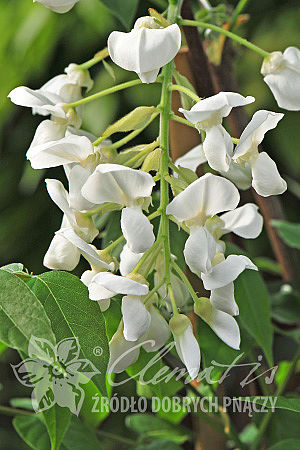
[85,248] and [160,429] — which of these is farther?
[160,429]

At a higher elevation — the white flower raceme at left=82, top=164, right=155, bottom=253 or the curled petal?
the curled petal

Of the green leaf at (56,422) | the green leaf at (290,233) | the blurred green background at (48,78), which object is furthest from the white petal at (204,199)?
the blurred green background at (48,78)

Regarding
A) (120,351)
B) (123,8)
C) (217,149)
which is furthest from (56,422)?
(123,8)

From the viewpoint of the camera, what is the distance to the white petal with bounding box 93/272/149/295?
26 centimetres

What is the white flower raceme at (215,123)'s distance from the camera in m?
0.27

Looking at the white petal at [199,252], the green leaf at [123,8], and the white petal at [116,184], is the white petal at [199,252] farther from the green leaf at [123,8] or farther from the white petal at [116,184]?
the green leaf at [123,8]

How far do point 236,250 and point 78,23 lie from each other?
2.45 feet

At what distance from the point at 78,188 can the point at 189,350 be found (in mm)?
91

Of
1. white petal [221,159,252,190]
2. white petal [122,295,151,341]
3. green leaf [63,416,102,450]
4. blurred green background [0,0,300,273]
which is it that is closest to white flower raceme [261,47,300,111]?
white petal [221,159,252,190]

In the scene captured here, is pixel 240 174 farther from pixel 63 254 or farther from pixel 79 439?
pixel 79 439

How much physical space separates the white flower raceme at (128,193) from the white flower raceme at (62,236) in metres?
0.03

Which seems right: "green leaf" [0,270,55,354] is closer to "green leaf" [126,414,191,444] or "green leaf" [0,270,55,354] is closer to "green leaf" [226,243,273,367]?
"green leaf" [226,243,273,367]

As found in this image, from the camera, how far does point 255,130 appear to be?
0.28 metres

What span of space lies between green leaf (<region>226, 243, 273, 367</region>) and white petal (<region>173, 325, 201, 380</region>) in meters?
0.10
